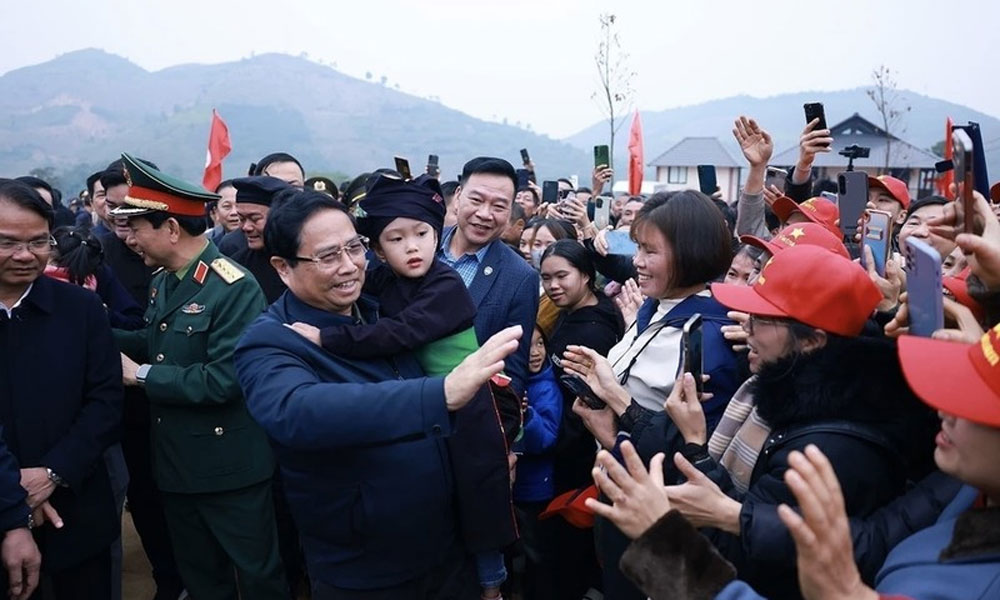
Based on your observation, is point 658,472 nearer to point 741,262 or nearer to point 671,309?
point 671,309

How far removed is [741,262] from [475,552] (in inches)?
88.3

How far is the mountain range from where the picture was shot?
94812 millimetres

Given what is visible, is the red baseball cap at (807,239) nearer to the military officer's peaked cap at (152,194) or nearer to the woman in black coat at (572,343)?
the woman in black coat at (572,343)

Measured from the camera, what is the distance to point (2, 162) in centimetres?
7819

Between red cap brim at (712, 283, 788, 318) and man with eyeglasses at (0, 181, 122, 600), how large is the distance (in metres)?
2.57

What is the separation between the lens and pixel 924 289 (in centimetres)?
156

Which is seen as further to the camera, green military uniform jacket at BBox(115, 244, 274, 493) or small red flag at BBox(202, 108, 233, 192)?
small red flag at BBox(202, 108, 233, 192)

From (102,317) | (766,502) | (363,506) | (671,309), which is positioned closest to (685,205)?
(671,309)

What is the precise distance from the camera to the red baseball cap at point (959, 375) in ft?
3.89

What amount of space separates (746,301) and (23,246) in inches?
108

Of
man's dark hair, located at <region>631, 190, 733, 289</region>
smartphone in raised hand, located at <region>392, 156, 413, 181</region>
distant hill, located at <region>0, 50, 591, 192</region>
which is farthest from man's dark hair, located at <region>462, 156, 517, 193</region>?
distant hill, located at <region>0, 50, 591, 192</region>

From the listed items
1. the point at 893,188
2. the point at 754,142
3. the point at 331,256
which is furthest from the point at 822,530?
the point at 893,188

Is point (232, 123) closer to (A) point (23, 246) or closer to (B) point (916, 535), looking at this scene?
(A) point (23, 246)

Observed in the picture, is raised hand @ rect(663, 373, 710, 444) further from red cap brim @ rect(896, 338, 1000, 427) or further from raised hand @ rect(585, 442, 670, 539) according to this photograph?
red cap brim @ rect(896, 338, 1000, 427)
